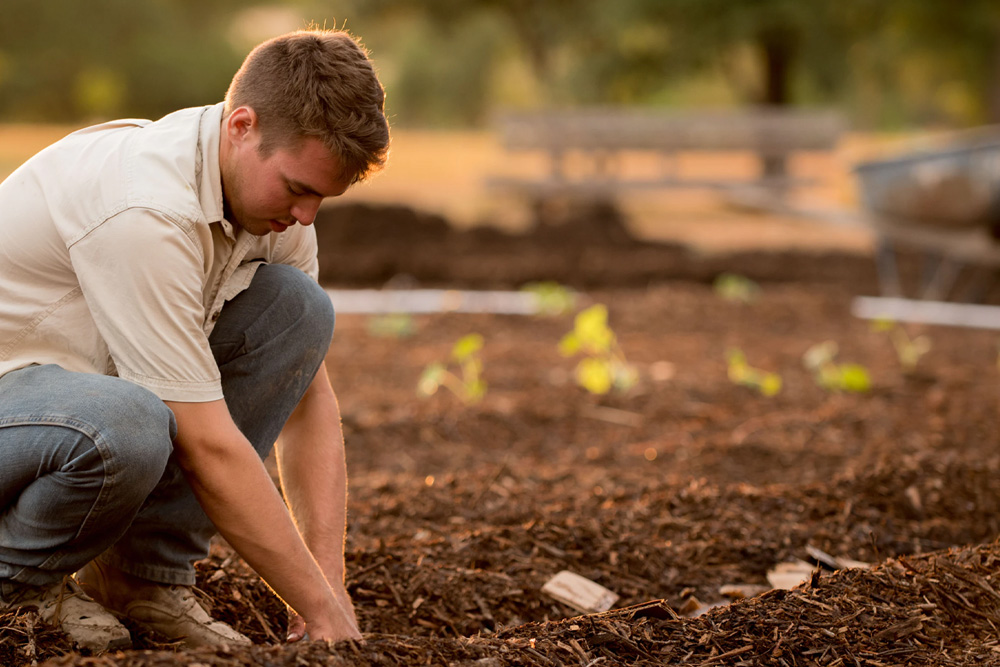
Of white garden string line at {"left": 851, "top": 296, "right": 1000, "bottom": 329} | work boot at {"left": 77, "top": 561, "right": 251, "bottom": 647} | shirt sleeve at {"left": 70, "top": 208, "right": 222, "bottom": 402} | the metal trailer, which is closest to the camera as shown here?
shirt sleeve at {"left": 70, "top": 208, "right": 222, "bottom": 402}

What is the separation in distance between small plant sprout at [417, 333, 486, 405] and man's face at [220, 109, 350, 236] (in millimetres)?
2235

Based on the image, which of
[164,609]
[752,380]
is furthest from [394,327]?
[164,609]

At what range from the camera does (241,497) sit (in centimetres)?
168

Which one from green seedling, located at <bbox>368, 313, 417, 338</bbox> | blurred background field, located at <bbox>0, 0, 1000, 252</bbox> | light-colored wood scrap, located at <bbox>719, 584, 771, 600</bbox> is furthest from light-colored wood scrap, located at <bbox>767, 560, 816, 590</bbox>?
blurred background field, located at <bbox>0, 0, 1000, 252</bbox>

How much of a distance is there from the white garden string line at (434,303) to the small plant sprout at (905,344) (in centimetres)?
216

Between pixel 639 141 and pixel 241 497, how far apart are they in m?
11.6

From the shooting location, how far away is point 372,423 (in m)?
4.07

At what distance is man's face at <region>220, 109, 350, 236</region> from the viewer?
1747mm

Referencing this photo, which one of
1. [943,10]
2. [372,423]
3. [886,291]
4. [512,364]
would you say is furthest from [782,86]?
[372,423]

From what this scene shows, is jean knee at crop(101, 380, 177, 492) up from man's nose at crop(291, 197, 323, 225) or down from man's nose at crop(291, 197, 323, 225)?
down

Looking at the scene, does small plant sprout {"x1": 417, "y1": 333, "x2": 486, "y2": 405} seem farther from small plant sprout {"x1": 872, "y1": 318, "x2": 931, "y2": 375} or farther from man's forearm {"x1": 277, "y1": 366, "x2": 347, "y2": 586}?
small plant sprout {"x1": 872, "y1": 318, "x2": 931, "y2": 375}

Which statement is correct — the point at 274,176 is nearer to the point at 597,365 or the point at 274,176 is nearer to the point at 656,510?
the point at 656,510

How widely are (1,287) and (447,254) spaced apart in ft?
24.2

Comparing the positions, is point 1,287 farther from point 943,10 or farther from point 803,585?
point 943,10
